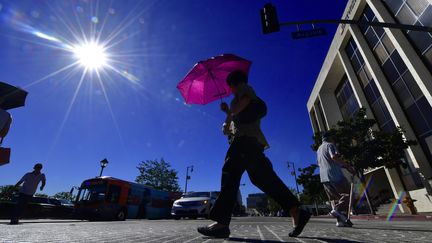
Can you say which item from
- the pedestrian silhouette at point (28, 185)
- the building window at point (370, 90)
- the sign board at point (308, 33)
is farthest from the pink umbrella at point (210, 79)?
the building window at point (370, 90)

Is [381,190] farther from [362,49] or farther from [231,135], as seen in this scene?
[231,135]

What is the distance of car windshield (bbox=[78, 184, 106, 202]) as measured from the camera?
14031 mm

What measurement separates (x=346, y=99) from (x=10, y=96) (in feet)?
99.7

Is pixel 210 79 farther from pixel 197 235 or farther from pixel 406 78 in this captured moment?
pixel 406 78

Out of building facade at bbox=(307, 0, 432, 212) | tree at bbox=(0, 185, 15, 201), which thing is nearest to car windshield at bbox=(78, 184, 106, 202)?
building facade at bbox=(307, 0, 432, 212)

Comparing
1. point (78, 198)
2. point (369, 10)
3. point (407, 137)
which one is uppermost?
point (369, 10)

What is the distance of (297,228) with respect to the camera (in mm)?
2445

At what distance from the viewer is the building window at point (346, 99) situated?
2573 cm

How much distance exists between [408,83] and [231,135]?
62.3ft

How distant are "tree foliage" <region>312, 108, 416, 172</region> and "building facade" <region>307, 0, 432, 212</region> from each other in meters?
1.47

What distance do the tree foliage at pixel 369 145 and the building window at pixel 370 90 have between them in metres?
3.79

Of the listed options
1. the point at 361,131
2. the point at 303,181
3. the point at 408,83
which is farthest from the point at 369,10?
the point at 303,181

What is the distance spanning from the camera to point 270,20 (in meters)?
8.64

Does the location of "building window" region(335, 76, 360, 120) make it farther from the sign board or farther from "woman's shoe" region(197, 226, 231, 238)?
"woman's shoe" region(197, 226, 231, 238)
